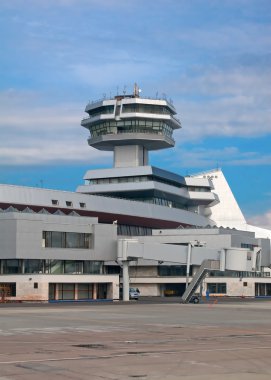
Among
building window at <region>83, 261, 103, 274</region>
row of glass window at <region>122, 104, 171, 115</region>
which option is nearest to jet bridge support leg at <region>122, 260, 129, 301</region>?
building window at <region>83, 261, 103, 274</region>

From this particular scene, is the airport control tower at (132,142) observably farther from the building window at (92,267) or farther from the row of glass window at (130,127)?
the building window at (92,267)

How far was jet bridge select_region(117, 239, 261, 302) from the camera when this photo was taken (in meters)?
88.2

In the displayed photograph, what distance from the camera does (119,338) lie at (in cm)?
3319

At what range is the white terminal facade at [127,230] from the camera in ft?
314

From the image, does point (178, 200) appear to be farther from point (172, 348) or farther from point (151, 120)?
point (172, 348)

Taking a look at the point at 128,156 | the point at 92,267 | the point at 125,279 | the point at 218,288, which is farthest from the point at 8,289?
the point at 128,156

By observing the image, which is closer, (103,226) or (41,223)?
(41,223)

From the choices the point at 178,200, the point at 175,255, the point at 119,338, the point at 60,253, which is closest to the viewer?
the point at 119,338

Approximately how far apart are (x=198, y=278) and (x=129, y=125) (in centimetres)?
7769

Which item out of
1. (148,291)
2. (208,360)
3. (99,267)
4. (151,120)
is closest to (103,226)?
(99,267)

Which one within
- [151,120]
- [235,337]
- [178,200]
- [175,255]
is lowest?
[235,337]

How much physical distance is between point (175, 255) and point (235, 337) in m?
60.0

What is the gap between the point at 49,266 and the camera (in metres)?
100

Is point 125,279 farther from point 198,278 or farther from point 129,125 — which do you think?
point 129,125
